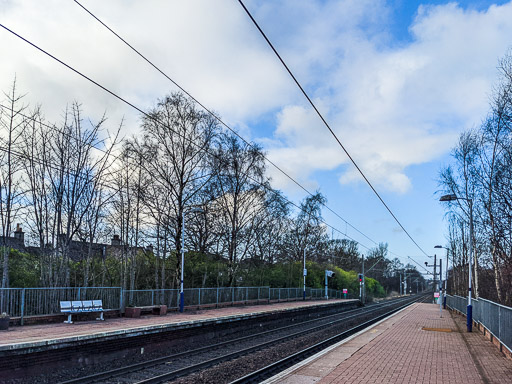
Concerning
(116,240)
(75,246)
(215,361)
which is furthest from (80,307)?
(116,240)

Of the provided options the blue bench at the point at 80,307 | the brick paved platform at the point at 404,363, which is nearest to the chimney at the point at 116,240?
the blue bench at the point at 80,307

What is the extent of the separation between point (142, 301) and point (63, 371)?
9.61 meters

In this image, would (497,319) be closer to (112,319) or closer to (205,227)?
(112,319)

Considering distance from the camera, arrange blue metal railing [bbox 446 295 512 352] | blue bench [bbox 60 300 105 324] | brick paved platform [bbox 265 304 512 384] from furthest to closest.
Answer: blue bench [bbox 60 300 105 324], blue metal railing [bbox 446 295 512 352], brick paved platform [bbox 265 304 512 384]

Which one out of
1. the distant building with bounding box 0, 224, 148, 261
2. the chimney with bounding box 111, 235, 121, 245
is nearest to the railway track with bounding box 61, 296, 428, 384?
the distant building with bounding box 0, 224, 148, 261

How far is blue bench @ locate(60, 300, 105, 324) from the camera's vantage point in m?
15.7

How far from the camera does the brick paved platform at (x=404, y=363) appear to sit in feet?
31.9

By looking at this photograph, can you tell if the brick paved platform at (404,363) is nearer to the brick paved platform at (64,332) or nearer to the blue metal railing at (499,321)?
the blue metal railing at (499,321)

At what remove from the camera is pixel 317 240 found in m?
53.3

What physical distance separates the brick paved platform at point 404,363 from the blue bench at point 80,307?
8436 millimetres

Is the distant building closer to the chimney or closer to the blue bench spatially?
the chimney

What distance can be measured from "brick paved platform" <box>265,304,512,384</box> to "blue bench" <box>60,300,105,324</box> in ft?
27.7

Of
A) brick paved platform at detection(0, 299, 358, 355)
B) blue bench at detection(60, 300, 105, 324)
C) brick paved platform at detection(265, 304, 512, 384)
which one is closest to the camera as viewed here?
brick paved platform at detection(265, 304, 512, 384)

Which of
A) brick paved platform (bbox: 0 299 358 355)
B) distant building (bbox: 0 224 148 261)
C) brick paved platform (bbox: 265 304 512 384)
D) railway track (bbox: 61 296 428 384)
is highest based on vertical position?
distant building (bbox: 0 224 148 261)
